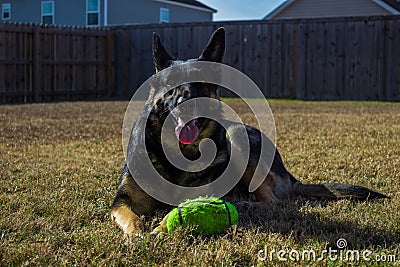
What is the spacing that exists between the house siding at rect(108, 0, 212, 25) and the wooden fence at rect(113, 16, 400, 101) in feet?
26.2

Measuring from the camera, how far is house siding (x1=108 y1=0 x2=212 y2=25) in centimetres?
2574

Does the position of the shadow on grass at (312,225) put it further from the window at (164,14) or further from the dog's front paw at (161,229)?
the window at (164,14)

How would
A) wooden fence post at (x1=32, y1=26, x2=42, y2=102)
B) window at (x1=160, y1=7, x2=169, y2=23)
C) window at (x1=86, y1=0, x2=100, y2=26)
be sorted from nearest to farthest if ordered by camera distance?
1. wooden fence post at (x1=32, y1=26, x2=42, y2=102)
2. window at (x1=86, y1=0, x2=100, y2=26)
3. window at (x1=160, y1=7, x2=169, y2=23)

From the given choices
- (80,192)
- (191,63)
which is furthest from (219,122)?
(80,192)

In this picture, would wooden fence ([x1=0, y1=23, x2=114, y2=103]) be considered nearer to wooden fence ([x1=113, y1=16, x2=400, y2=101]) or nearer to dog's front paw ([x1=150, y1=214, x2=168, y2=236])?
wooden fence ([x1=113, y1=16, x2=400, y2=101])

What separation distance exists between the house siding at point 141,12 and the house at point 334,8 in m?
4.90

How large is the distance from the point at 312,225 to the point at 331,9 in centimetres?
2527

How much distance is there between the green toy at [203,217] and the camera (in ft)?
10.0

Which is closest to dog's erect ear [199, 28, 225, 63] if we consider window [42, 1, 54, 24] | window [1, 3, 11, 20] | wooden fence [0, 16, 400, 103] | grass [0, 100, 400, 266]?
grass [0, 100, 400, 266]

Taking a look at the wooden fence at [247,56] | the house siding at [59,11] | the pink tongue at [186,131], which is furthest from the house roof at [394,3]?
the pink tongue at [186,131]

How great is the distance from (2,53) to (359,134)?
11.0m

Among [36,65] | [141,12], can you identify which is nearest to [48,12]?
[141,12]

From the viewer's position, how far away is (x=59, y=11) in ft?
87.5

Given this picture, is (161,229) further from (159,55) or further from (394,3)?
(394,3)
